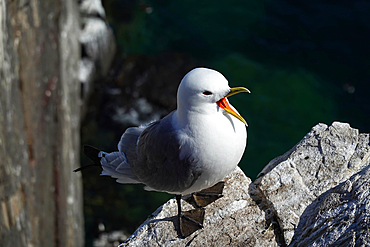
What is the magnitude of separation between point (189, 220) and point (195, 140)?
2.92ft

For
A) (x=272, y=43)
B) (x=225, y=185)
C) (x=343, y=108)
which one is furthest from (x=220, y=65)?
(x=225, y=185)

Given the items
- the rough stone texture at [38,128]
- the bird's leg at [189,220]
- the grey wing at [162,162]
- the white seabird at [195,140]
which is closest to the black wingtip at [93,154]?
the grey wing at [162,162]

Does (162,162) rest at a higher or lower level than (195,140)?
lower

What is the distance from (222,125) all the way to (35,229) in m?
4.24

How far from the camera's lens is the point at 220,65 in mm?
10789

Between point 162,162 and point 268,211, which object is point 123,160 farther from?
point 268,211

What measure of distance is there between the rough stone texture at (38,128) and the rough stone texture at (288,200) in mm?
2390

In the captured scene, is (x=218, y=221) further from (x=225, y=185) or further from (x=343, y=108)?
(x=343, y=108)

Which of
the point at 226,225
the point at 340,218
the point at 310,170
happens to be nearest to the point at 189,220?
the point at 226,225

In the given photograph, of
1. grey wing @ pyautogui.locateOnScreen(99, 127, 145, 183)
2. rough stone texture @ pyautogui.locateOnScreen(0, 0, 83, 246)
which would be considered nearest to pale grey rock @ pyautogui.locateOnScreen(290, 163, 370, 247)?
grey wing @ pyautogui.locateOnScreen(99, 127, 145, 183)

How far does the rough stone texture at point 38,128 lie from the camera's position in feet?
17.4

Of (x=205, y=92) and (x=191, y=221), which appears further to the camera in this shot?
(x=191, y=221)

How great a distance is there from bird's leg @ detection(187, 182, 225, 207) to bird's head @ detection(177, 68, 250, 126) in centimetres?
105

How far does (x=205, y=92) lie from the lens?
321 centimetres
